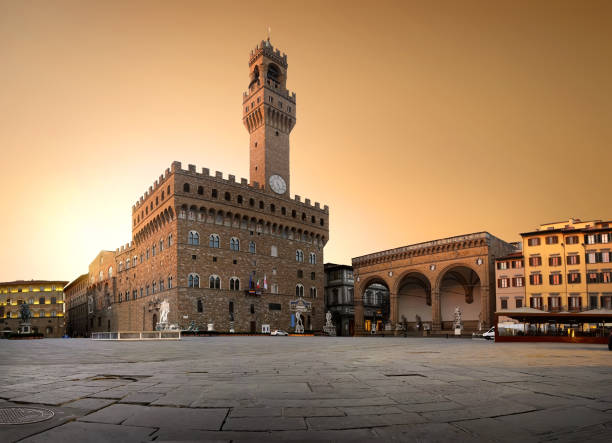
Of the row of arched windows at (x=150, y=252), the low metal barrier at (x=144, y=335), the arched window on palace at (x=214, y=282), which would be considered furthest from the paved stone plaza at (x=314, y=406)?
the row of arched windows at (x=150, y=252)

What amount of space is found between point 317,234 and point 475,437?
59262 millimetres

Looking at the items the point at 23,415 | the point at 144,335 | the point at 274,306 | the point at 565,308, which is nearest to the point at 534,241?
the point at 565,308

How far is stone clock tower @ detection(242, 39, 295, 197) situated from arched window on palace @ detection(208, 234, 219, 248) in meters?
10.7

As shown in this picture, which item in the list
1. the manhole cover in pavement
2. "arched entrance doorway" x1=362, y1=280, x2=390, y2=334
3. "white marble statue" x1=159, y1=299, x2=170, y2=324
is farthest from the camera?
"arched entrance doorway" x1=362, y1=280, x2=390, y2=334

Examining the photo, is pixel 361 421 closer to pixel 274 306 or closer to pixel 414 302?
pixel 274 306

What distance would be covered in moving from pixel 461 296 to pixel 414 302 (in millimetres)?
6922

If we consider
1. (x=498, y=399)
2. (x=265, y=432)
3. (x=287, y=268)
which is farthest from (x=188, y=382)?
(x=287, y=268)

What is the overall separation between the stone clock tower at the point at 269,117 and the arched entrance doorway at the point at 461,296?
2298 cm

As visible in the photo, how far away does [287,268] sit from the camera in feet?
193

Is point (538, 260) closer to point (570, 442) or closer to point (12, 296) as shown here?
point (570, 442)

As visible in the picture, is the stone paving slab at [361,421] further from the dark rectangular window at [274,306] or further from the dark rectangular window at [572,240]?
the dark rectangular window at [274,306]

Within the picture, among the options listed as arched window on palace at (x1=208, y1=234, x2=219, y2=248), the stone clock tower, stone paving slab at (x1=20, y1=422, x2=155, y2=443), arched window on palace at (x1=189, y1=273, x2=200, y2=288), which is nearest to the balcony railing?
the stone clock tower

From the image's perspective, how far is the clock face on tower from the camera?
60.1 metres

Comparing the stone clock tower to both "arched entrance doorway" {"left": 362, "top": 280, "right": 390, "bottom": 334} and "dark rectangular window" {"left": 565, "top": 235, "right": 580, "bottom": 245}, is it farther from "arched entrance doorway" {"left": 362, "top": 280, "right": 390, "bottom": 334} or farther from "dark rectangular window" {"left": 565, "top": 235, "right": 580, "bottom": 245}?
"dark rectangular window" {"left": 565, "top": 235, "right": 580, "bottom": 245}
